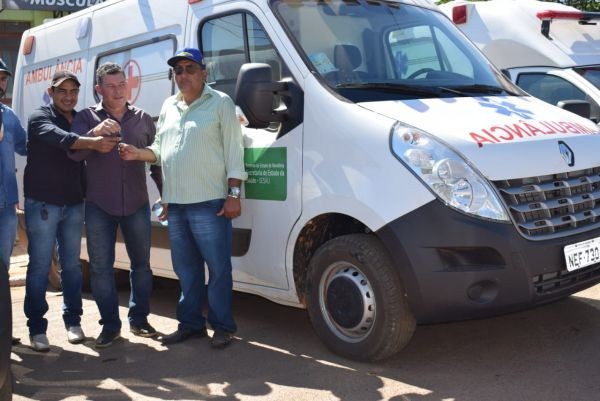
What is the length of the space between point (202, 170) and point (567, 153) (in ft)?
6.60

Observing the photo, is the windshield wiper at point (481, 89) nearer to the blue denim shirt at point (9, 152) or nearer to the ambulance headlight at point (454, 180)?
the ambulance headlight at point (454, 180)

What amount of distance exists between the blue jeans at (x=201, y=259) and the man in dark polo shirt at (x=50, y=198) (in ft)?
2.15

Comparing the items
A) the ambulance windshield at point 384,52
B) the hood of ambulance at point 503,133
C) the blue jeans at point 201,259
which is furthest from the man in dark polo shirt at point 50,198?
the hood of ambulance at point 503,133

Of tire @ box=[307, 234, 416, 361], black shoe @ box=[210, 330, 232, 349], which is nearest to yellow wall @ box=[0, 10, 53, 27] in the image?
black shoe @ box=[210, 330, 232, 349]

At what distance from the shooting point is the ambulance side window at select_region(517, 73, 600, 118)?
708 cm

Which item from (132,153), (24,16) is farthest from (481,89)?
(24,16)

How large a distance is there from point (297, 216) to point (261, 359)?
34.4 inches

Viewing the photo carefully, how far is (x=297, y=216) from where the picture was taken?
14.8ft

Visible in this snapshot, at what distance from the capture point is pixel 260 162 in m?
4.72

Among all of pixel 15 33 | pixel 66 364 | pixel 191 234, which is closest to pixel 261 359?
pixel 191 234

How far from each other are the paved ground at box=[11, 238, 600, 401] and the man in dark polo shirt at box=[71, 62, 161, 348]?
1.23ft

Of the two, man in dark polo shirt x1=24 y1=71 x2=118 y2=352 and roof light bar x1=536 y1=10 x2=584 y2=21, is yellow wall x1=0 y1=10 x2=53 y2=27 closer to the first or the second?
roof light bar x1=536 y1=10 x2=584 y2=21

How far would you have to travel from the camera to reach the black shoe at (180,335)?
505 centimetres

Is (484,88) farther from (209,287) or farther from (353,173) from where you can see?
(209,287)
